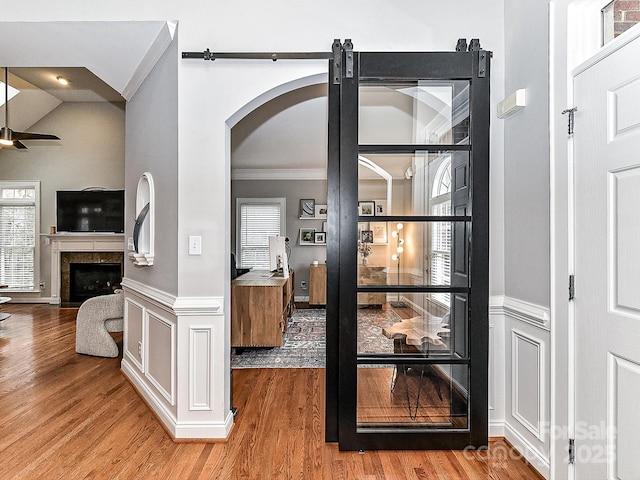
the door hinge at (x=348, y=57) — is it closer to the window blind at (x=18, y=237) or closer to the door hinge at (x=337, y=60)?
the door hinge at (x=337, y=60)

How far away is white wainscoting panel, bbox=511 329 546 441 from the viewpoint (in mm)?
2115

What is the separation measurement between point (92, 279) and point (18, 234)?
1.65 m

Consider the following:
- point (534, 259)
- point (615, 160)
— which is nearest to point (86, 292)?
point (534, 259)

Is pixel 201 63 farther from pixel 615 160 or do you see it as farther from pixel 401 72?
pixel 615 160

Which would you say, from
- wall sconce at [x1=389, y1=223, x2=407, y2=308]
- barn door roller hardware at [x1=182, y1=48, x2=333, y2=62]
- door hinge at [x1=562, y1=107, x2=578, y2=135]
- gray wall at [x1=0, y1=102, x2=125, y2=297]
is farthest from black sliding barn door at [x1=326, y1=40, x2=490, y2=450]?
gray wall at [x1=0, y1=102, x2=125, y2=297]

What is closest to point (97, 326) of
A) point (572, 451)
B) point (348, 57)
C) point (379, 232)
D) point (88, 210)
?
point (379, 232)

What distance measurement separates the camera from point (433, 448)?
2.38m

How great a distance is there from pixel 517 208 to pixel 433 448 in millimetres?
1488

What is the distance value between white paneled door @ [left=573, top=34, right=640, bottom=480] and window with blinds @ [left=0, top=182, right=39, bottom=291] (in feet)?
28.6

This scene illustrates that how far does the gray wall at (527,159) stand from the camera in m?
2.08

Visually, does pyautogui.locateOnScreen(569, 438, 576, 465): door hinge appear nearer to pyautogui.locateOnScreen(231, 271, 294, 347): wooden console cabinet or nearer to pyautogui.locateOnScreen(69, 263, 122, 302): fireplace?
pyautogui.locateOnScreen(231, 271, 294, 347): wooden console cabinet

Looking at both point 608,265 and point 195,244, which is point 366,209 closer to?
point 195,244

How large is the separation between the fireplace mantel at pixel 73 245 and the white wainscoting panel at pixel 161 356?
5.13 meters

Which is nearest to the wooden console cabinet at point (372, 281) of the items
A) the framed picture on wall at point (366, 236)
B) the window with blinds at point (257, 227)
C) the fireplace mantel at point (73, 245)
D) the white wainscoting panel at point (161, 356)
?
the framed picture on wall at point (366, 236)
